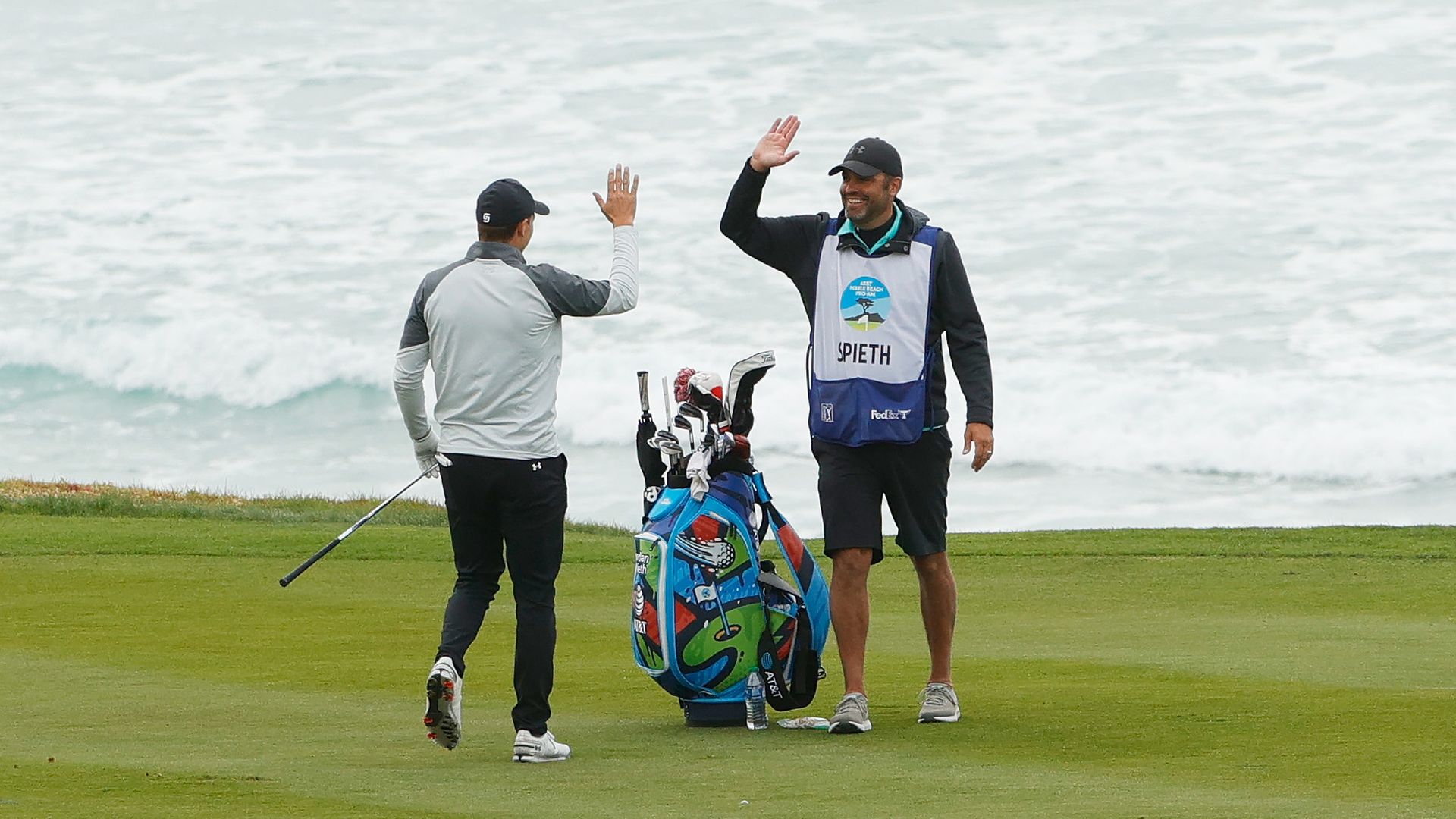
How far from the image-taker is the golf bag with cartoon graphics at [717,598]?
695 centimetres

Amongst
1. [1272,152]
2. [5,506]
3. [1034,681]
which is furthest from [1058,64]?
[1034,681]

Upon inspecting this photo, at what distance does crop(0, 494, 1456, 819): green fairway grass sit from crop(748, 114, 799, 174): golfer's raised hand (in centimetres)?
201

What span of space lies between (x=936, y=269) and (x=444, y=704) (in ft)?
7.72

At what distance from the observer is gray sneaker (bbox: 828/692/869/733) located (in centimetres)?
665

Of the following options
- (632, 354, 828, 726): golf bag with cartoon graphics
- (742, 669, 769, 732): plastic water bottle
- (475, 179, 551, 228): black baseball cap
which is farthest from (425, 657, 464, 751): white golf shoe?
(475, 179, 551, 228): black baseball cap

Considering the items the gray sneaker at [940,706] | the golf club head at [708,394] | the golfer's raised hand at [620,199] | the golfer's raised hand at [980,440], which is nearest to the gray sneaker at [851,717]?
the gray sneaker at [940,706]

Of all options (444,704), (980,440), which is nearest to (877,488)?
(980,440)

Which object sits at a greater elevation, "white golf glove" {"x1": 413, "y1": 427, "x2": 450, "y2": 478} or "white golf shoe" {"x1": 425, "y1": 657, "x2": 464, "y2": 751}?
"white golf glove" {"x1": 413, "y1": 427, "x2": 450, "y2": 478}

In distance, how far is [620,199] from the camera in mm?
6656

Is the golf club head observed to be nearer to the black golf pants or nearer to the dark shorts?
the dark shorts

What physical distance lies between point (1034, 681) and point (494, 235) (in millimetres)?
3053

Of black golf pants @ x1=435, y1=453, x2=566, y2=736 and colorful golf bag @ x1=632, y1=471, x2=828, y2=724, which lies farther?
colorful golf bag @ x1=632, y1=471, x2=828, y2=724

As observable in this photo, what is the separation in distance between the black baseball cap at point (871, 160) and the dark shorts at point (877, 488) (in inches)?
37.3

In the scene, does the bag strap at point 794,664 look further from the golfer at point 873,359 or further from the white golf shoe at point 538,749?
the white golf shoe at point 538,749
